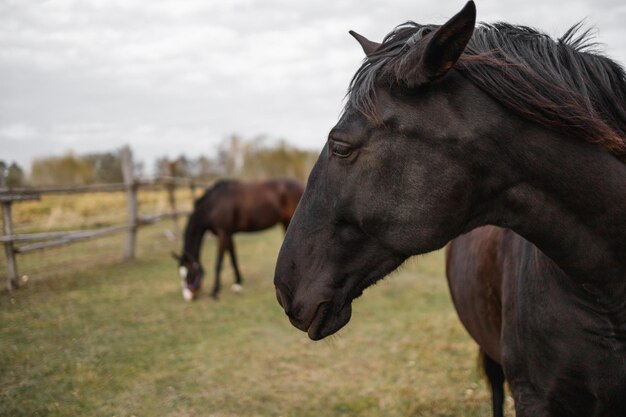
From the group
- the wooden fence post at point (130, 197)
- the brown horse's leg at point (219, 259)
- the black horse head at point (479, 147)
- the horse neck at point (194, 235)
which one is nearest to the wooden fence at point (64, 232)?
the wooden fence post at point (130, 197)

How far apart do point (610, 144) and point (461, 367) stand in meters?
3.83

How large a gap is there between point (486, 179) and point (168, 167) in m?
17.5

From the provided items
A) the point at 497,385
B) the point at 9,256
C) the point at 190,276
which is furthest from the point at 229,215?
Result: the point at 497,385

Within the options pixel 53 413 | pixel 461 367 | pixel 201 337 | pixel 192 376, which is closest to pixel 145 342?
pixel 201 337

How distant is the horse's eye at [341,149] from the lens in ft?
5.42

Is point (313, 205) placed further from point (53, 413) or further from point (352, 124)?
point (53, 413)

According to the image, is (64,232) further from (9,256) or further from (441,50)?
(441,50)

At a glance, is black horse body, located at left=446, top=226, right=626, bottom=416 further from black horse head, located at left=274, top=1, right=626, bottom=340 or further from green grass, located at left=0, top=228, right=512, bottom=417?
green grass, located at left=0, top=228, right=512, bottom=417

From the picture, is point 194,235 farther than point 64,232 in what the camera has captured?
No

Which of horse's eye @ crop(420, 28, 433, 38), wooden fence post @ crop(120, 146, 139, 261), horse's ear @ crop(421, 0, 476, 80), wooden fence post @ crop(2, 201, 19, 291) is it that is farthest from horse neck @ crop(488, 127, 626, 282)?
wooden fence post @ crop(120, 146, 139, 261)

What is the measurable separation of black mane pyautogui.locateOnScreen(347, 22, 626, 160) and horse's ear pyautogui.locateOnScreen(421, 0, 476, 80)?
10 cm

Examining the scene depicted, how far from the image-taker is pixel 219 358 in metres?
5.07

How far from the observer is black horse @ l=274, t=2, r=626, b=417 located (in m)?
1.53

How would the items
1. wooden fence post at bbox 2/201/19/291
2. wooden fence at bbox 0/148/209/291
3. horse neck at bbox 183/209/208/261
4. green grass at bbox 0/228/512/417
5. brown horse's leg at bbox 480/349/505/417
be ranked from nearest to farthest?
1. brown horse's leg at bbox 480/349/505/417
2. green grass at bbox 0/228/512/417
3. wooden fence post at bbox 2/201/19/291
4. wooden fence at bbox 0/148/209/291
5. horse neck at bbox 183/209/208/261
